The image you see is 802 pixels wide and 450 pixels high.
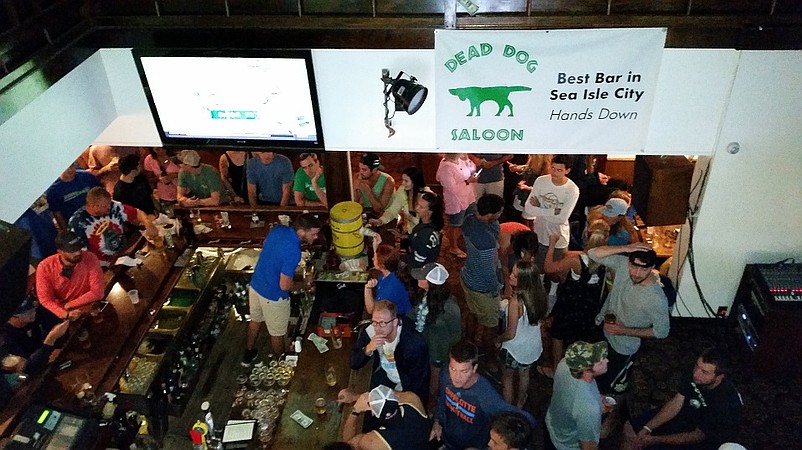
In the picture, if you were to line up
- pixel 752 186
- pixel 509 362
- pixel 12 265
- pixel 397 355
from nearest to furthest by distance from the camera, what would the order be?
pixel 12 265
pixel 397 355
pixel 509 362
pixel 752 186

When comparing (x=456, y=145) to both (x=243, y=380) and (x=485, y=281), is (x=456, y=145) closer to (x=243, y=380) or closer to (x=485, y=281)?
(x=485, y=281)

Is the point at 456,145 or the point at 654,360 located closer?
the point at 456,145

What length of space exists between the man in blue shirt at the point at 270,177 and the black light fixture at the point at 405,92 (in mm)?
1766

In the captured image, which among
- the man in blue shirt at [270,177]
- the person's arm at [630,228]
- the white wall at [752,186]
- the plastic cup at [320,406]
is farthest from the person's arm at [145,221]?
the white wall at [752,186]

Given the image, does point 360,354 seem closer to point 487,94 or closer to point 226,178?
point 487,94

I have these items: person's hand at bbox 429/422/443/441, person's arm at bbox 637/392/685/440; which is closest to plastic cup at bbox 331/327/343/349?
person's hand at bbox 429/422/443/441

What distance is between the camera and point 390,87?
16.0ft

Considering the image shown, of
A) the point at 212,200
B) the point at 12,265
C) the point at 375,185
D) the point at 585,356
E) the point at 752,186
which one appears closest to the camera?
the point at 12,265

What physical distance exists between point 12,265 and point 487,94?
3266 millimetres

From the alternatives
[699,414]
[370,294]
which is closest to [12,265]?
[370,294]

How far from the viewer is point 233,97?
502 centimetres

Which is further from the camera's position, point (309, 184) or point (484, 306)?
point (309, 184)

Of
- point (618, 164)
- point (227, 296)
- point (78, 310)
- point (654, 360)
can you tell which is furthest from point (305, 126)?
point (618, 164)

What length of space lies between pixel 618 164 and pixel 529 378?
3576 mm
